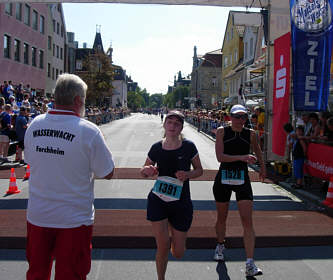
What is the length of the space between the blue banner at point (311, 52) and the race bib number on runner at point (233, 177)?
19.0 feet

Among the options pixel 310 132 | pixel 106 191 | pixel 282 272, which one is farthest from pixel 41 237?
pixel 310 132

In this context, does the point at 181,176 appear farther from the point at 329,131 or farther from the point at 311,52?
the point at 311,52

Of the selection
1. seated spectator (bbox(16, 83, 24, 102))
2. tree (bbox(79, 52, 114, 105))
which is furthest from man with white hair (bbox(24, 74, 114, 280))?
tree (bbox(79, 52, 114, 105))

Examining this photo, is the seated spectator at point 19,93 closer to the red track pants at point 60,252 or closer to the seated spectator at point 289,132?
the seated spectator at point 289,132

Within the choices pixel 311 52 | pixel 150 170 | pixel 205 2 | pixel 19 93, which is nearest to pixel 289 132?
pixel 311 52

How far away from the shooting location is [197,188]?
9.62m

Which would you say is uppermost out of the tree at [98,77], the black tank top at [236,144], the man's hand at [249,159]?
the tree at [98,77]

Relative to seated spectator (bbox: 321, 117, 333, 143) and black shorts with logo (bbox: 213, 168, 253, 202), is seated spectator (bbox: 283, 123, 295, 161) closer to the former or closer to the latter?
seated spectator (bbox: 321, 117, 333, 143)

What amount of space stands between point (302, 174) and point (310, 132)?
1.17 meters

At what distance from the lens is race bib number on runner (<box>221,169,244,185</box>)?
175 inches

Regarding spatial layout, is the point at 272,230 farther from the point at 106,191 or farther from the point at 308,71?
the point at 308,71

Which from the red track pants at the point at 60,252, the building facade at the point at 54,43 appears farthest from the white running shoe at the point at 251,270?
the building facade at the point at 54,43

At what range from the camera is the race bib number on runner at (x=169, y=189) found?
3.67 meters

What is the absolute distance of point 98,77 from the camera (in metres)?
56.7
